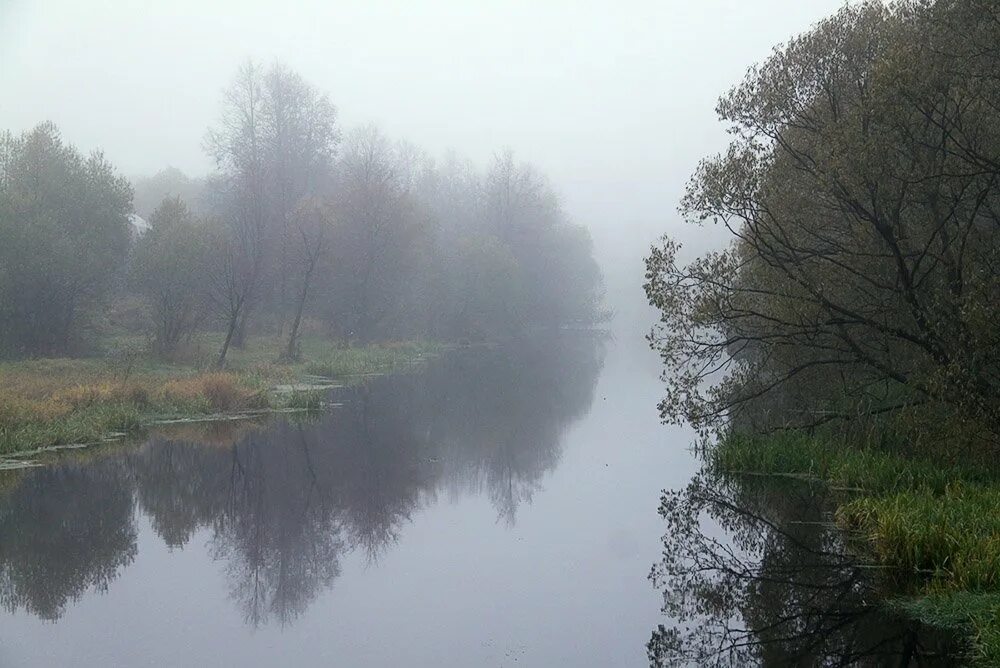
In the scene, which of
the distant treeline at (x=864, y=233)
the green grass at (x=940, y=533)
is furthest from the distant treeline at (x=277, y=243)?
the green grass at (x=940, y=533)

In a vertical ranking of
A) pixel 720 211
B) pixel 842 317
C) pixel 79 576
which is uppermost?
pixel 720 211

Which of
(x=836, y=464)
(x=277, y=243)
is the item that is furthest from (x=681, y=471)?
(x=277, y=243)

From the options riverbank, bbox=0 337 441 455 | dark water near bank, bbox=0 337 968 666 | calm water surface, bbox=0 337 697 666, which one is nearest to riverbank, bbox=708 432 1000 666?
dark water near bank, bbox=0 337 968 666

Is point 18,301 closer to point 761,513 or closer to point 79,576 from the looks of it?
point 79,576

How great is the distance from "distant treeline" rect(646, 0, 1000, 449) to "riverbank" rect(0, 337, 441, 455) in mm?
13723

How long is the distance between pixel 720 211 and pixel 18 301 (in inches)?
1178

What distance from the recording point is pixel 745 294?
19391 millimetres

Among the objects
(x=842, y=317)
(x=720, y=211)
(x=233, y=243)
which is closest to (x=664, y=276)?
(x=720, y=211)

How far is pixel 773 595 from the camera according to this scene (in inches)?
444

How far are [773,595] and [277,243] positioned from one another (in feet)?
156

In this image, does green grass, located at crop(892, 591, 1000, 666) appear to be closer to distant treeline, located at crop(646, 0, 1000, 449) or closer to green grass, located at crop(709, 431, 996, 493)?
green grass, located at crop(709, 431, 996, 493)

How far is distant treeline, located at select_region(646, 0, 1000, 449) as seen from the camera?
15.1m

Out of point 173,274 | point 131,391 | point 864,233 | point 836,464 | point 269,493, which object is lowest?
point 269,493

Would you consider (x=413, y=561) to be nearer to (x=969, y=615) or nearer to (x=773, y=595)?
(x=773, y=595)
